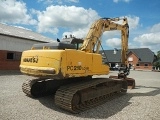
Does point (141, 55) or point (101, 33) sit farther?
point (141, 55)

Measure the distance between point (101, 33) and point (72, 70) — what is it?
4080 mm

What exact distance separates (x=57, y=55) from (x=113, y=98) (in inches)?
179

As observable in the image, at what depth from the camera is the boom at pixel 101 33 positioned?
10.8 metres

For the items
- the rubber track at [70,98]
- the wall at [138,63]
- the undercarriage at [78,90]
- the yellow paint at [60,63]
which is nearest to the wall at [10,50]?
the undercarriage at [78,90]

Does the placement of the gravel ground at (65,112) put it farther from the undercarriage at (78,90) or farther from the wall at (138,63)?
the wall at (138,63)

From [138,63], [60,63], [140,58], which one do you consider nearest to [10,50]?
[60,63]

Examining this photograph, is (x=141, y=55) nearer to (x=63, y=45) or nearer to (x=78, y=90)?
(x=63, y=45)

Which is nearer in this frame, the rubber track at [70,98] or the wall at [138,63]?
the rubber track at [70,98]

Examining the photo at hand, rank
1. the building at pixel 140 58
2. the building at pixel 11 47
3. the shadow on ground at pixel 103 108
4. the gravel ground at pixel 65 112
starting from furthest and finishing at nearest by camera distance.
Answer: the building at pixel 140 58, the building at pixel 11 47, the shadow on ground at pixel 103 108, the gravel ground at pixel 65 112

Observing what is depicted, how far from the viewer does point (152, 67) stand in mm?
68438

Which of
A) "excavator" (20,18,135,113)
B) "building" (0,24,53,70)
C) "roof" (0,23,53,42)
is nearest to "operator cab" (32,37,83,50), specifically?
"excavator" (20,18,135,113)

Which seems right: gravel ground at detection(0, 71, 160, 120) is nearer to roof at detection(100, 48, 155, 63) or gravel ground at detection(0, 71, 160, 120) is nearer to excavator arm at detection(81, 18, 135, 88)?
excavator arm at detection(81, 18, 135, 88)

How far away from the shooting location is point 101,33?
→ 39.4ft

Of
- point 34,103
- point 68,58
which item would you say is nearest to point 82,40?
point 68,58
